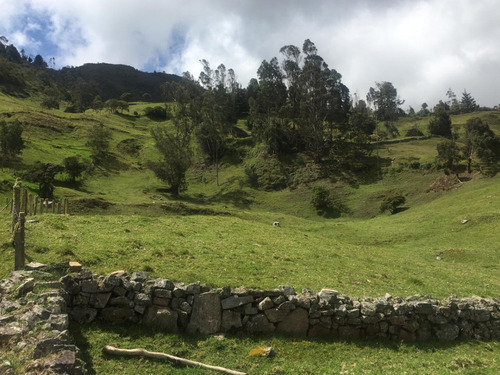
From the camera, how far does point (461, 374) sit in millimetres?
10133

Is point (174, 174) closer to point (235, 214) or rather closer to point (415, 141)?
point (235, 214)

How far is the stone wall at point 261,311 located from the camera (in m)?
10.8

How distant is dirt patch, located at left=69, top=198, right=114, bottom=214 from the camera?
32.5m

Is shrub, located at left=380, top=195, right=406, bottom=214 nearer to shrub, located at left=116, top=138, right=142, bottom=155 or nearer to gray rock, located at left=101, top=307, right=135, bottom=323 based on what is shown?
gray rock, located at left=101, top=307, right=135, bottom=323

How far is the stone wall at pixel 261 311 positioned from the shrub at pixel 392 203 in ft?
137

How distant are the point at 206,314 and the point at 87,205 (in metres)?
26.5

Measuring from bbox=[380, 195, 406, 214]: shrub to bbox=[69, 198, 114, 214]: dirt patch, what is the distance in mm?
38333

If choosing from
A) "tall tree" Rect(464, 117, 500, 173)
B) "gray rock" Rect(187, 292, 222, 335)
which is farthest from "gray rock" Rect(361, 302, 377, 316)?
"tall tree" Rect(464, 117, 500, 173)

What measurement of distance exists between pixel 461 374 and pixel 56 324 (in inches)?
421

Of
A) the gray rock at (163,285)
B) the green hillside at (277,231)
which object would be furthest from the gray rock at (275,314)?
the gray rock at (163,285)

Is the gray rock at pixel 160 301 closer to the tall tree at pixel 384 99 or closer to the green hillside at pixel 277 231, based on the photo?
the green hillside at pixel 277 231

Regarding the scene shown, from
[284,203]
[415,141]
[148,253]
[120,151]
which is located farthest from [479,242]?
[120,151]

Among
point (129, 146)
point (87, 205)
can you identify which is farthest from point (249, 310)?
point (129, 146)

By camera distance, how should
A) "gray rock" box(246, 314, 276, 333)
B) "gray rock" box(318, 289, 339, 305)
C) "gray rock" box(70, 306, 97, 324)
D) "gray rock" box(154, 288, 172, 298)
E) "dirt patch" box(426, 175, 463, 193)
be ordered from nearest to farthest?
"gray rock" box(70, 306, 97, 324)
"gray rock" box(154, 288, 172, 298)
"gray rock" box(246, 314, 276, 333)
"gray rock" box(318, 289, 339, 305)
"dirt patch" box(426, 175, 463, 193)
